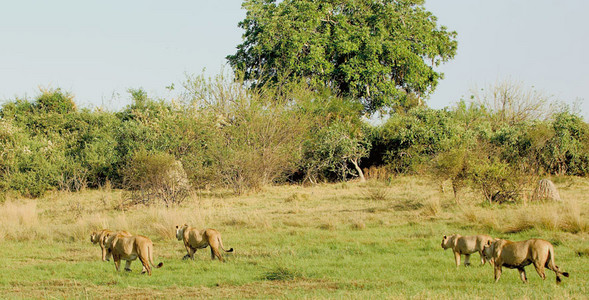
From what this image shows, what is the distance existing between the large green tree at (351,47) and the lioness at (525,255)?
2617 cm

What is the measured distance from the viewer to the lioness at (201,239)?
10.3 metres

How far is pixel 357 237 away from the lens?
12.7 metres

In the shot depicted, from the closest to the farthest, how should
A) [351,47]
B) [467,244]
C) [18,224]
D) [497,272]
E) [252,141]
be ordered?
[497,272]
[467,244]
[18,224]
[252,141]
[351,47]

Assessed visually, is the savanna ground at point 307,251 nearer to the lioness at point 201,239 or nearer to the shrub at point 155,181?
the lioness at point 201,239

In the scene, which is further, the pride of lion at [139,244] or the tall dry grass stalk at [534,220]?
the tall dry grass stalk at [534,220]

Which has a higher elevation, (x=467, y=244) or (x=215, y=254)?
(x=467, y=244)

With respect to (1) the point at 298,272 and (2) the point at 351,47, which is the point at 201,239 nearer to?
(1) the point at 298,272

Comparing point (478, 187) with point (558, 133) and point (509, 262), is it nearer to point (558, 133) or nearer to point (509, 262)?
point (509, 262)

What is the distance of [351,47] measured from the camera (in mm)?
34500

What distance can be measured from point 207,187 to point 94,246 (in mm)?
10992

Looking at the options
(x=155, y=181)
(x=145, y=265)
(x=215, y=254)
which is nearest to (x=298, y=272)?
(x=215, y=254)

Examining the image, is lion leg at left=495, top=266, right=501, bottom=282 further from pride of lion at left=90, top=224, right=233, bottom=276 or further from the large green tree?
the large green tree

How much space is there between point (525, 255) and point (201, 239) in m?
5.54

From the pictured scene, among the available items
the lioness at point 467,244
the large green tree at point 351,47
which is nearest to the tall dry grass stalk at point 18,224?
the lioness at point 467,244
